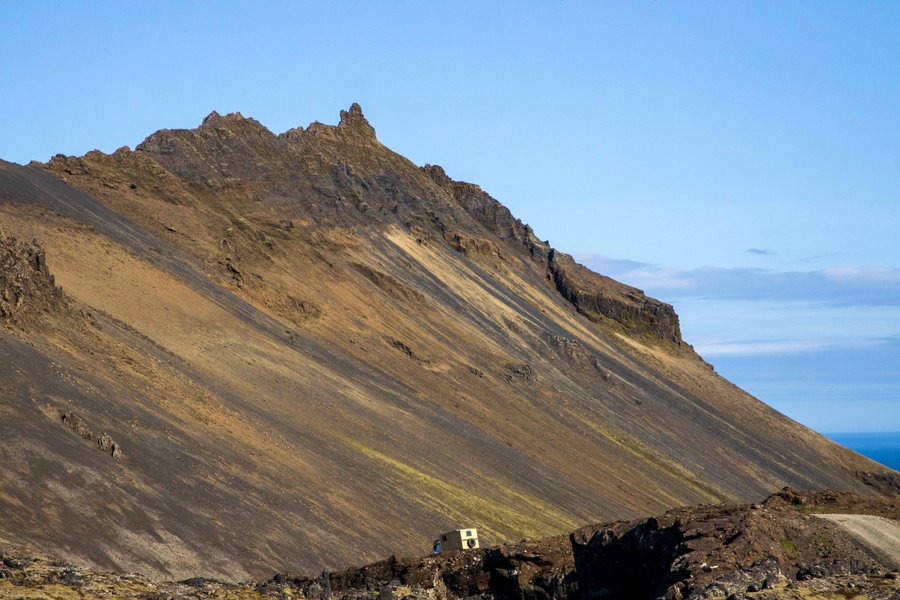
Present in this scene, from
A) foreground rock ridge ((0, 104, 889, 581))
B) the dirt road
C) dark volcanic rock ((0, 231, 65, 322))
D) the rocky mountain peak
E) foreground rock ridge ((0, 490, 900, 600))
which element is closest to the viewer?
foreground rock ridge ((0, 490, 900, 600))

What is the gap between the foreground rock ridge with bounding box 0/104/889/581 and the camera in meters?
59.1

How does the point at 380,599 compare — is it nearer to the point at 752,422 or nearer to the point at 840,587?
the point at 840,587

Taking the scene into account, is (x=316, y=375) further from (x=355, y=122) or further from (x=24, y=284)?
(x=355, y=122)

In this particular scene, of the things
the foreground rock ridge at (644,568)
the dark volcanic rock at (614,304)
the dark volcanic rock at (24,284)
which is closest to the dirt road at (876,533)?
the foreground rock ridge at (644,568)

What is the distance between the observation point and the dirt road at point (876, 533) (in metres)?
31.4

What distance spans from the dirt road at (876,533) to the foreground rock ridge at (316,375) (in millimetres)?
28133

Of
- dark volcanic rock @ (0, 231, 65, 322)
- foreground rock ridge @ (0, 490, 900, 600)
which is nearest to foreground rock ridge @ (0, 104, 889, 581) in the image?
dark volcanic rock @ (0, 231, 65, 322)

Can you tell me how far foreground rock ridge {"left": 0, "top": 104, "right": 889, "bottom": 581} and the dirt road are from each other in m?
28.1

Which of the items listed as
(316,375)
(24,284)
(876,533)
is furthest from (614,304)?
(876,533)

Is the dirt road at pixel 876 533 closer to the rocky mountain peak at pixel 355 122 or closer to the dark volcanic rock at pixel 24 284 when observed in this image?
the dark volcanic rock at pixel 24 284

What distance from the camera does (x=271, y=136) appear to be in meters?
144

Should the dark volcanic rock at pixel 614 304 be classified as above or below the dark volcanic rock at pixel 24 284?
above

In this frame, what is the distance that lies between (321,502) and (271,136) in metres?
81.5

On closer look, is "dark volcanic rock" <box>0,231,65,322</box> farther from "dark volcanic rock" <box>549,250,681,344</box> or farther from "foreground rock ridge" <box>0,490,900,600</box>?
"dark volcanic rock" <box>549,250,681,344</box>
